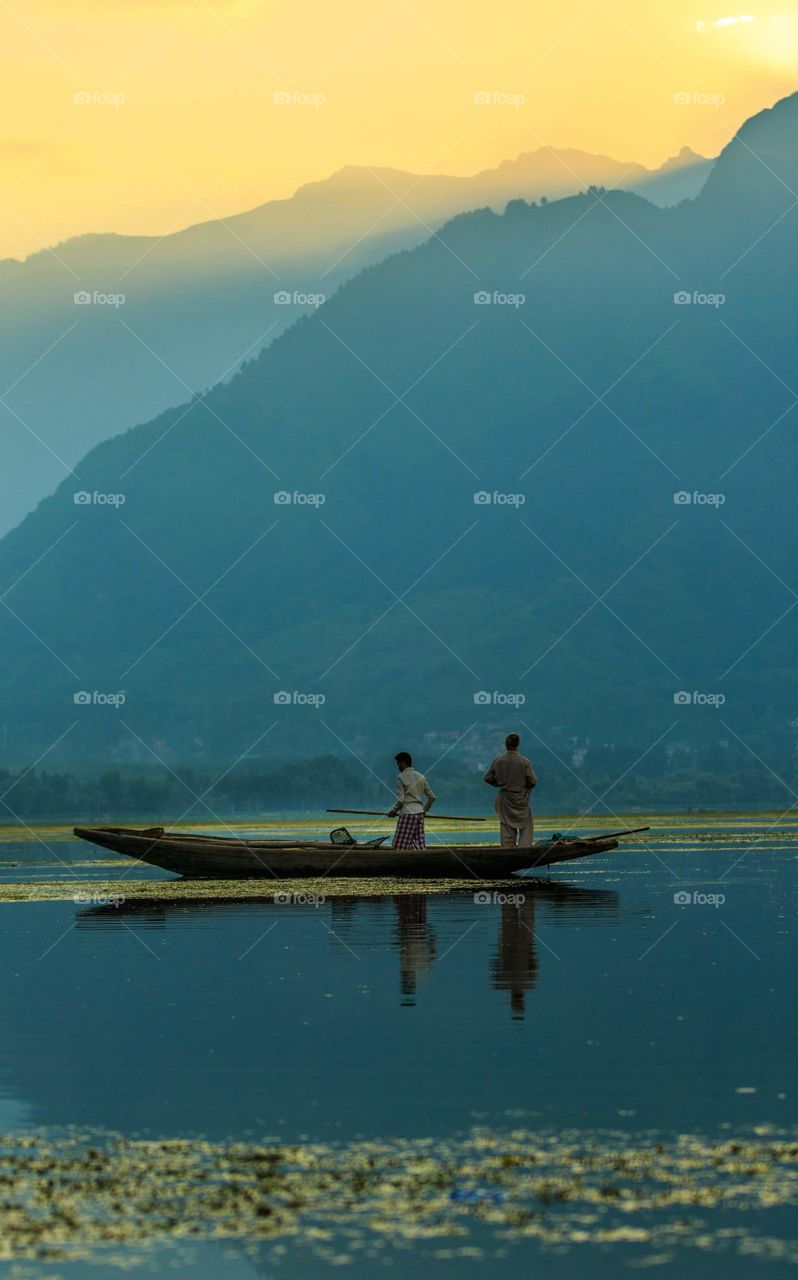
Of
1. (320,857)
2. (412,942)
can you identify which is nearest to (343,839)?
(320,857)

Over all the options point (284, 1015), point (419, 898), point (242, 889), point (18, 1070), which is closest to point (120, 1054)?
point (18, 1070)

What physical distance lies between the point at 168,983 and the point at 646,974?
4.80m

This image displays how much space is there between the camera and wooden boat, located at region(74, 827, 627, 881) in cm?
3697

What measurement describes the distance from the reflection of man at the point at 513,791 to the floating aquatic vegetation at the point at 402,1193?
22482mm

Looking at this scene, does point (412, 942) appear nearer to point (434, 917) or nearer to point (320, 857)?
point (434, 917)

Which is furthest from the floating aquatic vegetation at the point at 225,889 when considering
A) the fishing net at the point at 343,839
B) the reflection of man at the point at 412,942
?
the reflection of man at the point at 412,942

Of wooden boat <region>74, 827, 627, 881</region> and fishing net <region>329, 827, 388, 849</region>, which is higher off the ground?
Answer: fishing net <region>329, 827, 388, 849</region>

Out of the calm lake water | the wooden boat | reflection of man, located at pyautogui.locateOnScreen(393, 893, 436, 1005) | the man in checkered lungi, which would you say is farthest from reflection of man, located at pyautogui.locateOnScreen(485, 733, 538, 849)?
the calm lake water

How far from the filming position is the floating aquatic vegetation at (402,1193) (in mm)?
10250

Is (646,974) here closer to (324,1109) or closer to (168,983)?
(168,983)

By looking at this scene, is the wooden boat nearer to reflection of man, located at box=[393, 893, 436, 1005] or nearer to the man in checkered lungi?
the man in checkered lungi

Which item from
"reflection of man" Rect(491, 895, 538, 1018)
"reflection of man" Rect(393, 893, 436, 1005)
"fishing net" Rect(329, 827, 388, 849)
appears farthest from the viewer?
"fishing net" Rect(329, 827, 388, 849)

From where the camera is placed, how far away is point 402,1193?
1109 centimetres

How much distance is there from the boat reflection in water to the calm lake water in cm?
11
